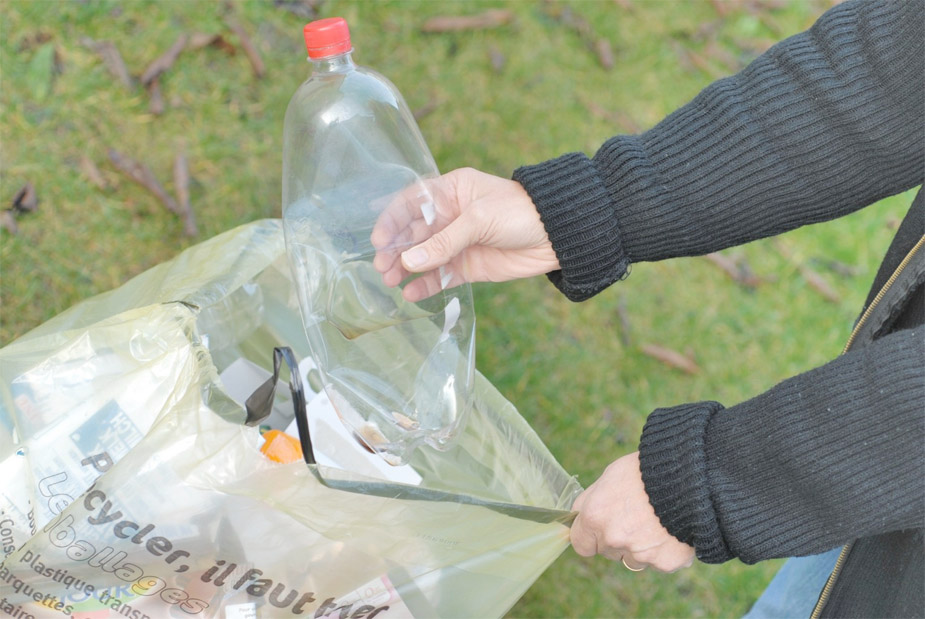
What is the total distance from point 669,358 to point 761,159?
1.04 meters

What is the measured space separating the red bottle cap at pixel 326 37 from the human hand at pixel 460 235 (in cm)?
29

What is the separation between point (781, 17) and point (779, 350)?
1258 millimetres

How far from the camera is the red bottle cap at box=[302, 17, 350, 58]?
3.21ft

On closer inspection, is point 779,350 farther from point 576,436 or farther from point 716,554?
point 716,554

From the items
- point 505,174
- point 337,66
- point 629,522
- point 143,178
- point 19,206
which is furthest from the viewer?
point 505,174

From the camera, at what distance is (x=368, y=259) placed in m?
1.31

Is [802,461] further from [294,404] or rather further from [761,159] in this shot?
[294,404]

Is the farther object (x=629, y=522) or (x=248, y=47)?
(x=248, y=47)

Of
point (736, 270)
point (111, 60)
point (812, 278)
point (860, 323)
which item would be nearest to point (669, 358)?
point (736, 270)

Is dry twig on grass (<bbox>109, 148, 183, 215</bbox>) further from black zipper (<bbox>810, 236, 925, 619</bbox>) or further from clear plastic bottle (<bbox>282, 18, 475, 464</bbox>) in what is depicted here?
black zipper (<bbox>810, 236, 925, 619</bbox>)

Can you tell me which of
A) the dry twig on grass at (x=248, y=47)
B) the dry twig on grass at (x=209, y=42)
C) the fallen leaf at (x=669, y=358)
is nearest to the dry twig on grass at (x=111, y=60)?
the dry twig on grass at (x=209, y=42)

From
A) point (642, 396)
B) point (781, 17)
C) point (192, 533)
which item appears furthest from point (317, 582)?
point (781, 17)

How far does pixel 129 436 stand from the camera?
0.99 metres

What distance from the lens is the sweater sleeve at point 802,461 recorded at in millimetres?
826
